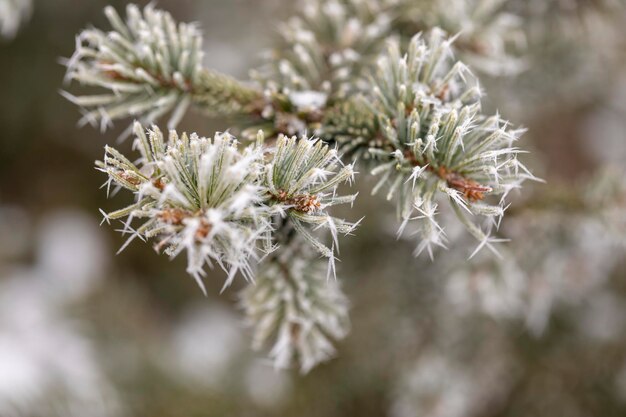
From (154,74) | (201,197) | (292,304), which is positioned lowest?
(292,304)

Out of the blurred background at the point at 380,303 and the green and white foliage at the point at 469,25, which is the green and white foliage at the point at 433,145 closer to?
the green and white foliage at the point at 469,25

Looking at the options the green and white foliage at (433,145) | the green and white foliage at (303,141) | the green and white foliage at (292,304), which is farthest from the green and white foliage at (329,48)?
the green and white foliage at (292,304)

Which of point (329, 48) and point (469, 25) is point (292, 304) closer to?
point (329, 48)

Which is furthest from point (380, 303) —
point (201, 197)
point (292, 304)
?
point (201, 197)

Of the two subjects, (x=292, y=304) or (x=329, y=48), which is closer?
(x=292, y=304)

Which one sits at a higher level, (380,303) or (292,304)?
(292,304)

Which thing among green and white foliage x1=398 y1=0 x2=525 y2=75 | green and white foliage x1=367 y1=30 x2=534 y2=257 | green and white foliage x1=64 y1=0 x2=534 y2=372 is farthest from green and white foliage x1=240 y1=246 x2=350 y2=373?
green and white foliage x1=398 y1=0 x2=525 y2=75

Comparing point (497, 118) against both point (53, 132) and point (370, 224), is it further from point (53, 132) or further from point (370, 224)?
point (53, 132)
